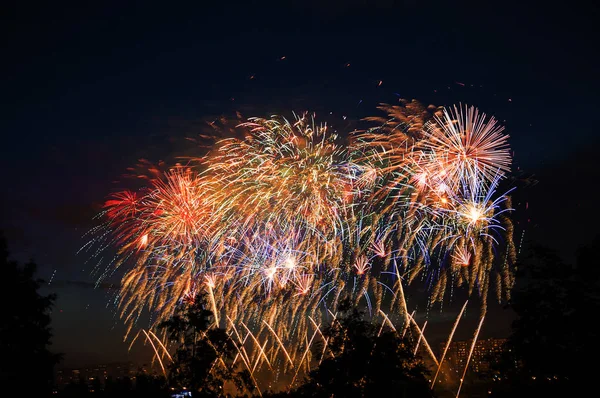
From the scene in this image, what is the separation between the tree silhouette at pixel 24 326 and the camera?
1927 centimetres

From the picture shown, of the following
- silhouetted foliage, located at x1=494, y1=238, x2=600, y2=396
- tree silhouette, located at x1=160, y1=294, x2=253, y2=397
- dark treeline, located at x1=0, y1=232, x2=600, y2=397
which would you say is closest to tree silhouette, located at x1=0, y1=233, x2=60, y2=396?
dark treeline, located at x1=0, y1=232, x2=600, y2=397

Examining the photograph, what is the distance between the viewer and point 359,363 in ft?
73.7

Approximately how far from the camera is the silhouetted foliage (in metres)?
12.3

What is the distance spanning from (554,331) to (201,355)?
1368 centimetres

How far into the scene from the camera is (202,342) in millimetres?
21766

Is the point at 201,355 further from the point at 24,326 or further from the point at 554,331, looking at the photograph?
the point at 554,331

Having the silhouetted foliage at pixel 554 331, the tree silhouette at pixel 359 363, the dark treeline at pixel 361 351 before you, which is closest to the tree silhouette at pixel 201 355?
the dark treeline at pixel 361 351

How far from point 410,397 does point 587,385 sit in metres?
6.51

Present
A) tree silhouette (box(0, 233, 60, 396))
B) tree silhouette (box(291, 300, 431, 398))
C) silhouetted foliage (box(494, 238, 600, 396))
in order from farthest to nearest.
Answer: tree silhouette (box(291, 300, 431, 398)), tree silhouette (box(0, 233, 60, 396)), silhouetted foliage (box(494, 238, 600, 396))

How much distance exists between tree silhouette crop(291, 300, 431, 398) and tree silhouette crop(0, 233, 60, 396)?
34.4ft

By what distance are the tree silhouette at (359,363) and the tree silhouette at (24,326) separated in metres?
10.5

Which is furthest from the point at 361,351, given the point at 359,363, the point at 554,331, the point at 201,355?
the point at 554,331

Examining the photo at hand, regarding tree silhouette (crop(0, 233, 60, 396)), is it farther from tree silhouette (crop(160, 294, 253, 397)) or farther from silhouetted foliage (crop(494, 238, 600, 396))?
silhouetted foliage (crop(494, 238, 600, 396))

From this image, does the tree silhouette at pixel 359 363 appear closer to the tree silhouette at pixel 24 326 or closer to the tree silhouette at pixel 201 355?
the tree silhouette at pixel 201 355
